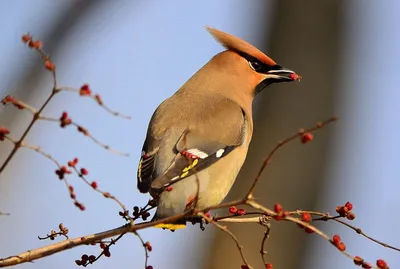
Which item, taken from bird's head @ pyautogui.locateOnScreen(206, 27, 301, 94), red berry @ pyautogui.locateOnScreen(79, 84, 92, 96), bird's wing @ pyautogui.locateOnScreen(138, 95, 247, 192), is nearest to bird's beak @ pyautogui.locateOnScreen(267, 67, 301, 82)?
bird's head @ pyautogui.locateOnScreen(206, 27, 301, 94)

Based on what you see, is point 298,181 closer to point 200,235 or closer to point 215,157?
point 200,235

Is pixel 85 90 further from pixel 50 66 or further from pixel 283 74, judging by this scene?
pixel 283 74

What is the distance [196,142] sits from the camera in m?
3.52

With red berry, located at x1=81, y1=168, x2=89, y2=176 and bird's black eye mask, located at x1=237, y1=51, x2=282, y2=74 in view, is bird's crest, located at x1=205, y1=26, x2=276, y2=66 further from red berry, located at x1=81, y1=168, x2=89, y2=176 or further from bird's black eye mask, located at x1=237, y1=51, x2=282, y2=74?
red berry, located at x1=81, y1=168, x2=89, y2=176

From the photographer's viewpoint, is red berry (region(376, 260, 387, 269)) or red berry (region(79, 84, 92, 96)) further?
red berry (region(376, 260, 387, 269))

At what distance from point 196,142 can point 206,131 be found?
14 centimetres

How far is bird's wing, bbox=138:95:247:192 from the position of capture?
3.20 meters

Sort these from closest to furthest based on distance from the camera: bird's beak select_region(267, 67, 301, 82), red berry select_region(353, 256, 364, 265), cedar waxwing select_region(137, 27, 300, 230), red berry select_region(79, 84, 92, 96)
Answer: red berry select_region(79, 84, 92, 96), red berry select_region(353, 256, 364, 265), cedar waxwing select_region(137, 27, 300, 230), bird's beak select_region(267, 67, 301, 82)

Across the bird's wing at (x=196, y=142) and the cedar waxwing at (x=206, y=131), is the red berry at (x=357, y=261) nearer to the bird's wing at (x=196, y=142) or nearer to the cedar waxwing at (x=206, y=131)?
the cedar waxwing at (x=206, y=131)

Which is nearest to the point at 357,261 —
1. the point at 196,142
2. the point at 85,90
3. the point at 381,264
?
the point at 381,264

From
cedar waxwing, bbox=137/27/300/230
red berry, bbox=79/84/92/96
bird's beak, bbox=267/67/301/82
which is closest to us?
red berry, bbox=79/84/92/96

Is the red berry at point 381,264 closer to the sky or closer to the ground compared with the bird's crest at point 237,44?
closer to the ground

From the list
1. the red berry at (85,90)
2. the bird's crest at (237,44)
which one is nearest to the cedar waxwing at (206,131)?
the bird's crest at (237,44)

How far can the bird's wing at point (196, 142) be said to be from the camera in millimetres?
3199
